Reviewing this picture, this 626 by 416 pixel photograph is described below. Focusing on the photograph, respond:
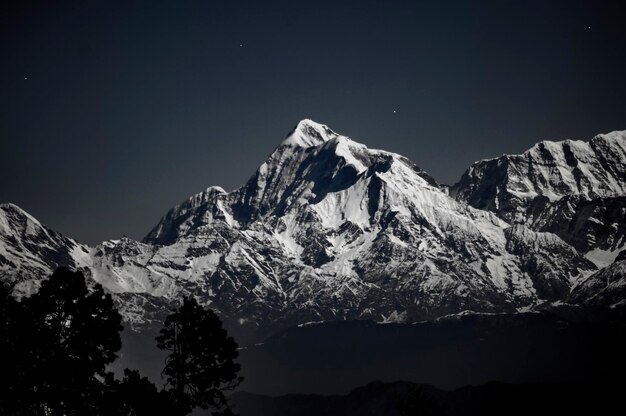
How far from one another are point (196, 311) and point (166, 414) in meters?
7.66

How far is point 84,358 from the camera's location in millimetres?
62312

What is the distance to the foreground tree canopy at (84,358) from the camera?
196 feet

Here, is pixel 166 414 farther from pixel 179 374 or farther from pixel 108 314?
pixel 108 314

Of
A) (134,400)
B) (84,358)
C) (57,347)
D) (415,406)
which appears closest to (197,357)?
(134,400)

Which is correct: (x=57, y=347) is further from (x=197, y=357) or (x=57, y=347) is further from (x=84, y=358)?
(x=197, y=357)

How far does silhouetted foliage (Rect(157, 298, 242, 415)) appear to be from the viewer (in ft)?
209

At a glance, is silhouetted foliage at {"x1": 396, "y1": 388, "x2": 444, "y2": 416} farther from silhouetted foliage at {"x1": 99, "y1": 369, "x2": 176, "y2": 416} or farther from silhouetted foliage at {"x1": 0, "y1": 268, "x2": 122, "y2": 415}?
silhouetted foliage at {"x1": 0, "y1": 268, "x2": 122, "y2": 415}

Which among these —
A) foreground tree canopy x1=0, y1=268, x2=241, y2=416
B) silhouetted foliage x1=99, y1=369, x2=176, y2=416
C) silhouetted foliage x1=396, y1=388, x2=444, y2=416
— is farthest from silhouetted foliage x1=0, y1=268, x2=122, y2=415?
silhouetted foliage x1=396, y1=388, x2=444, y2=416

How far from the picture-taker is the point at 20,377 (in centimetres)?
5916

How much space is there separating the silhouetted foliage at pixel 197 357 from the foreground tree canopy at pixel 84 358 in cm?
6

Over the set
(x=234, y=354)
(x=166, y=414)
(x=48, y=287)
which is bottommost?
(x=166, y=414)

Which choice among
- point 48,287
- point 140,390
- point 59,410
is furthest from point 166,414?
point 48,287

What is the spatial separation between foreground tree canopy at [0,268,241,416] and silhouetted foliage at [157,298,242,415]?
6cm

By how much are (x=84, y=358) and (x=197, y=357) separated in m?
→ 7.05
